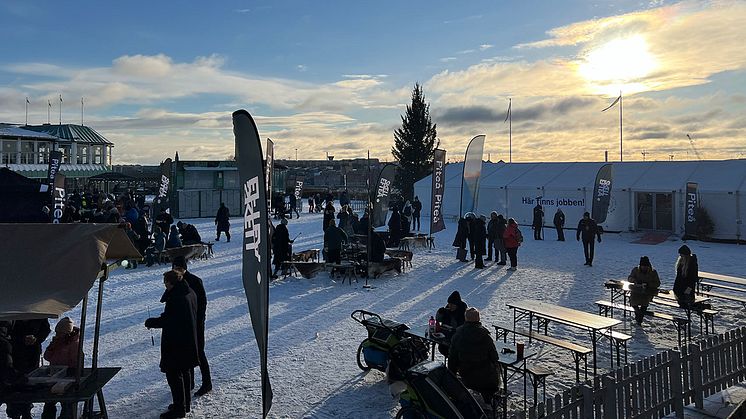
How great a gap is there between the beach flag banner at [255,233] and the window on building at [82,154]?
2373 inches

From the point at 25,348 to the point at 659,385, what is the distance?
6.66 m

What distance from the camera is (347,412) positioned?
552 centimetres

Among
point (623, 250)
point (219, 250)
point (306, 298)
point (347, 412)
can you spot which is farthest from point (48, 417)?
point (623, 250)

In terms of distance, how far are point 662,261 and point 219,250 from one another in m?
14.1

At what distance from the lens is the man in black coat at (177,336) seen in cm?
525

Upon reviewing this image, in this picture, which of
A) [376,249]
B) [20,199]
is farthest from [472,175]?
[20,199]

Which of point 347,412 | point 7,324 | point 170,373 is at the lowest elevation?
point 347,412

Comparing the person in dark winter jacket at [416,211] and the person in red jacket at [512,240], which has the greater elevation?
the person in dark winter jacket at [416,211]

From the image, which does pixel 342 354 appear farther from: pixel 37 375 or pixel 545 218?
pixel 545 218

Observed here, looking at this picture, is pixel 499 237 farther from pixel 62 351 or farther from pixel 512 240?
pixel 62 351

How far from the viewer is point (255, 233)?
174 inches

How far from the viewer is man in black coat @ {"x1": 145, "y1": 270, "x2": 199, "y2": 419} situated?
5.25 meters

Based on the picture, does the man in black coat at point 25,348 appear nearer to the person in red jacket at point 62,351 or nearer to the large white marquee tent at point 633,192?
the person in red jacket at point 62,351

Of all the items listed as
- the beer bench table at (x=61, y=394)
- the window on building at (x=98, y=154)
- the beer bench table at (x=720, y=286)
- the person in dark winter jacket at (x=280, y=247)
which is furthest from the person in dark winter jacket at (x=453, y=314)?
the window on building at (x=98, y=154)
